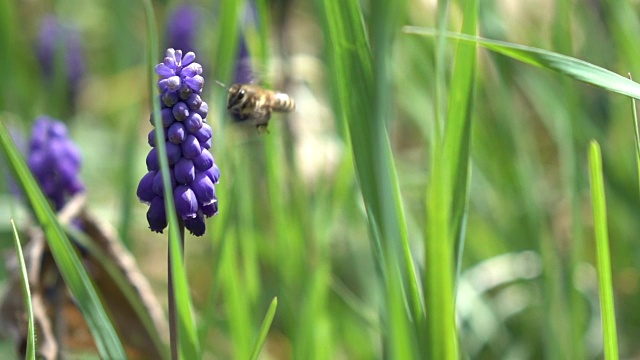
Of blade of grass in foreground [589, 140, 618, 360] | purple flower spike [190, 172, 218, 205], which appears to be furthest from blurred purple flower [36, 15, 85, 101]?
blade of grass in foreground [589, 140, 618, 360]

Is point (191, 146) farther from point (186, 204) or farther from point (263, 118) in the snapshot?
point (263, 118)

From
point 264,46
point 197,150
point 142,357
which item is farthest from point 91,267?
point 197,150

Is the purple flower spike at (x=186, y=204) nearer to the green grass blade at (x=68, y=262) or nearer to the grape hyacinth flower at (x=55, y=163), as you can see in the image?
the green grass blade at (x=68, y=262)

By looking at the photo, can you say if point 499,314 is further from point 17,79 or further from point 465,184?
point 17,79

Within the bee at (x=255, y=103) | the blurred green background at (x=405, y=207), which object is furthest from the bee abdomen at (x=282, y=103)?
the blurred green background at (x=405, y=207)

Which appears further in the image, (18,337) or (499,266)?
(499,266)

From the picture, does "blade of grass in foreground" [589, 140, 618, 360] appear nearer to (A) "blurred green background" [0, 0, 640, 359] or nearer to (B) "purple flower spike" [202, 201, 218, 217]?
(A) "blurred green background" [0, 0, 640, 359]
